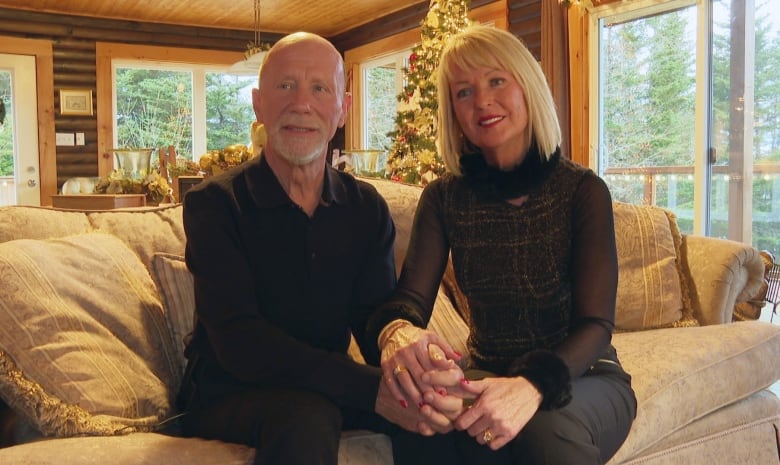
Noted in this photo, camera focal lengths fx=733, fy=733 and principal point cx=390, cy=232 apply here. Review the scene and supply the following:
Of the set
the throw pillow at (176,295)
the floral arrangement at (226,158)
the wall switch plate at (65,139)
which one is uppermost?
the wall switch plate at (65,139)

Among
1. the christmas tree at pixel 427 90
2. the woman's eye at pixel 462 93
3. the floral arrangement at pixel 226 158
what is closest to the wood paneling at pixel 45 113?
the floral arrangement at pixel 226 158

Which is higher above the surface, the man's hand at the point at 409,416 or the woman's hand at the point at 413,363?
the woman's hand at the point at 413,363

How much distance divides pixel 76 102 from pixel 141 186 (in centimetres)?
431

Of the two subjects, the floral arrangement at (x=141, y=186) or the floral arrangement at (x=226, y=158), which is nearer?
the floral arrangement at (x=226, y=158)

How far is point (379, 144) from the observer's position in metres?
7.85

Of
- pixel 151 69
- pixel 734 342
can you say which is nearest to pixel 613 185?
pixel 734 342

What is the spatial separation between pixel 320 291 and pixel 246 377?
247 mm

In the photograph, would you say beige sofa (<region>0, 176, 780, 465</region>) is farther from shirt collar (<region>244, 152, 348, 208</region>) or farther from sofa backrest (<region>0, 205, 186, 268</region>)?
shirt collar (<region>244, 152, 348, 208</region>)

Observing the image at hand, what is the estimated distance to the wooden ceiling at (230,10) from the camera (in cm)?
695

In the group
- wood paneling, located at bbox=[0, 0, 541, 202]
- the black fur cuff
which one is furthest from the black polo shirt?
wood paneling, located at bbox=[0, 0, 541, 202]

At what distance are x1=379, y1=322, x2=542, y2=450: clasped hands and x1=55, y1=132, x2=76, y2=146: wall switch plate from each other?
691cm

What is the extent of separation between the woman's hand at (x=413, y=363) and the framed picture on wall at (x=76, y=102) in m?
6.94

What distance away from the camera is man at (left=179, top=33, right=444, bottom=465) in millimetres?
1425

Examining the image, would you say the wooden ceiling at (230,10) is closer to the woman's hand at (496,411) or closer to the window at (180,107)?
the window at (180,107)
